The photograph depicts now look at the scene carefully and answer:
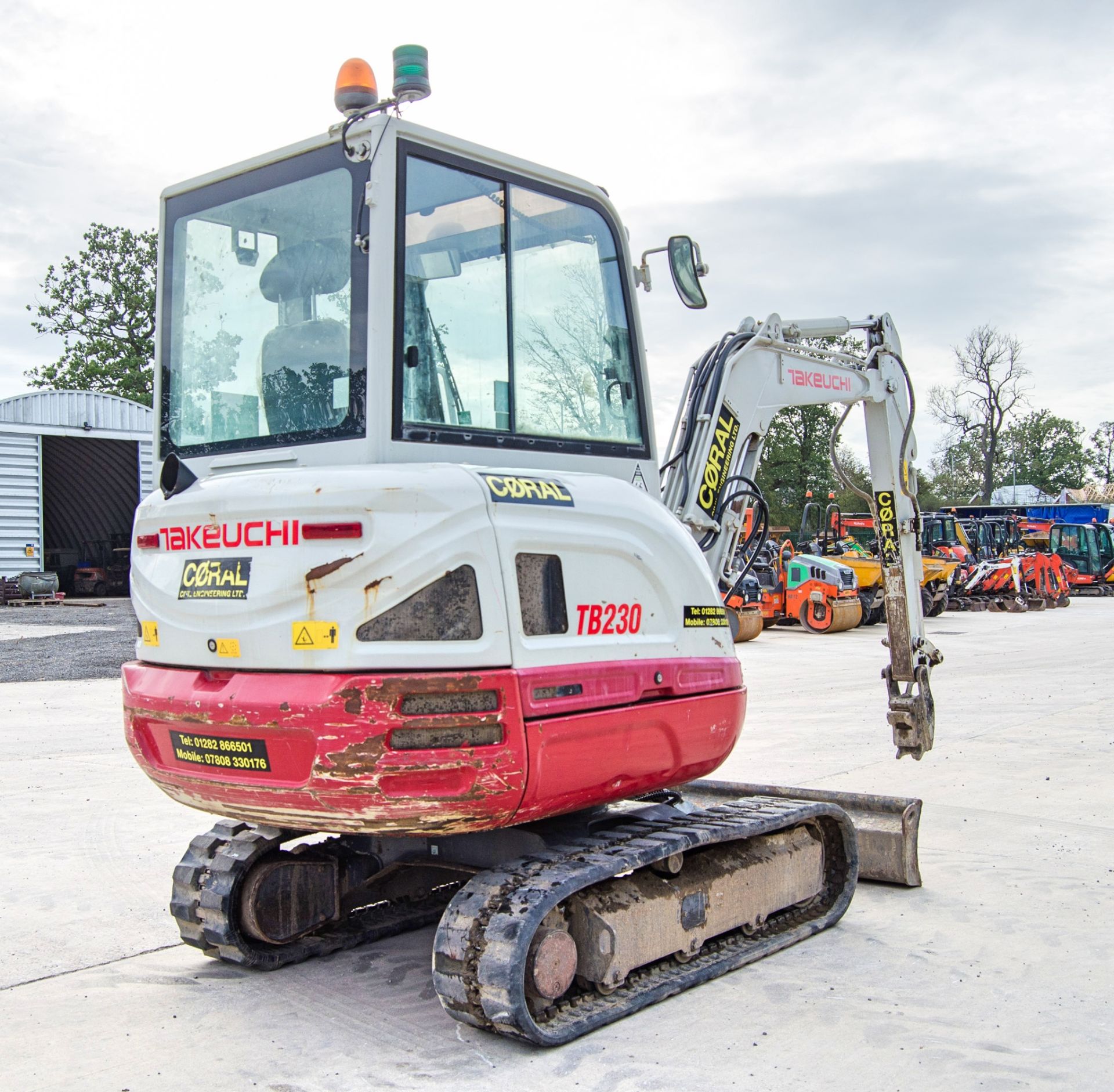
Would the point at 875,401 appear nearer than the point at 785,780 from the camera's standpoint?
Yes

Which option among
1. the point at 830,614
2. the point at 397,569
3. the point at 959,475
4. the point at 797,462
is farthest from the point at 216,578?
the point at 959,475

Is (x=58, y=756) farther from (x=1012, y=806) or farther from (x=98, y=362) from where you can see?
(x=98, y=362)

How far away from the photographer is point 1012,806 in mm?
7570

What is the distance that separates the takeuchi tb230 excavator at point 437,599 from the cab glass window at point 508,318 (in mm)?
12

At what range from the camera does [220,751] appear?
404 cm

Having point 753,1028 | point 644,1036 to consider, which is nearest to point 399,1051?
point 644,1036

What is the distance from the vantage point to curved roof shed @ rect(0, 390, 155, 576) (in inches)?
1118

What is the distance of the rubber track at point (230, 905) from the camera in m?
4.68

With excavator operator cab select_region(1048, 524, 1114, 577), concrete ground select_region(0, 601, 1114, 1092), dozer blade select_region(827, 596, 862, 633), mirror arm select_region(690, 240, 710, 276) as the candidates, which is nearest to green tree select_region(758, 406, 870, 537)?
excavator operator cab select_region(1048, 524, 1114, 577)

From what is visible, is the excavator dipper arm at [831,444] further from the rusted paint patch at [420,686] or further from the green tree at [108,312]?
the green tree at [108,312]

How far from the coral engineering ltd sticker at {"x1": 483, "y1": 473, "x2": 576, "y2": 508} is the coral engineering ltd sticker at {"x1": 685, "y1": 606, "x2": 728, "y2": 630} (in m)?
0.75

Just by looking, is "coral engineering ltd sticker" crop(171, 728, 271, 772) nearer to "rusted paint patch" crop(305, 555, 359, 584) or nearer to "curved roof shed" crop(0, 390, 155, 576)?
"rusted paint patch" crop(305, 555, 359, 584)

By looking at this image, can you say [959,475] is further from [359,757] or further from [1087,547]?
[359,757]

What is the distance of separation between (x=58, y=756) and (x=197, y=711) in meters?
5.98
